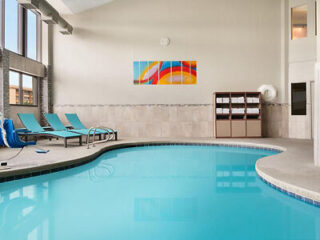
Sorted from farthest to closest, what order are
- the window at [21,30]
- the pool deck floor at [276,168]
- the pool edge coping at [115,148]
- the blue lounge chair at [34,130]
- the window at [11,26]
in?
the window at [21,30] → the window at [11,26] → the blue lounge chair at [34,130] → the pool deck floor at [276,168] → the pool edge coping at [115,148]

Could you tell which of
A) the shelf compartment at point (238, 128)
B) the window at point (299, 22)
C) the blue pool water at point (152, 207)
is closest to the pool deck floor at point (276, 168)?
the blue pool water at point (152, 207)

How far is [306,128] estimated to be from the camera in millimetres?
8773

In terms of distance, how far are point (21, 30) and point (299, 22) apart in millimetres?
8737

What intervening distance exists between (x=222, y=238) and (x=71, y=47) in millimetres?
8936

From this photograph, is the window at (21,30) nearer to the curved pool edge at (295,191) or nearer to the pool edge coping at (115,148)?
the pool edge coping at (115,148)

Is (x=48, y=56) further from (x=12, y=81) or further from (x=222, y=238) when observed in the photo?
(x=222, y=238)

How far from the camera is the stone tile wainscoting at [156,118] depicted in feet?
31.0

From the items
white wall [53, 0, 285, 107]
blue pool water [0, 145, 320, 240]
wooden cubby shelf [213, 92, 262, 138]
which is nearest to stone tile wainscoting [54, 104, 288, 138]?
white wall [53, 0, 285, 107]

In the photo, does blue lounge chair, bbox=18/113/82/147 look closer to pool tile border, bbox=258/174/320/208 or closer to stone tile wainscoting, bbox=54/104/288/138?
stone tile wainscoting, bbox=54/104/288/138

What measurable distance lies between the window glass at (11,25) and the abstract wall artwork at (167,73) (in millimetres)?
3825

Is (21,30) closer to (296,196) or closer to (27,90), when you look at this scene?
(27,90)

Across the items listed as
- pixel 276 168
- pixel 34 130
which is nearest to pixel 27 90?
pixel 34 130

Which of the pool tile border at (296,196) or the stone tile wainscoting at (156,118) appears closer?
the pool tile border at (296,196)

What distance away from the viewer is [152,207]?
9.62 feet
